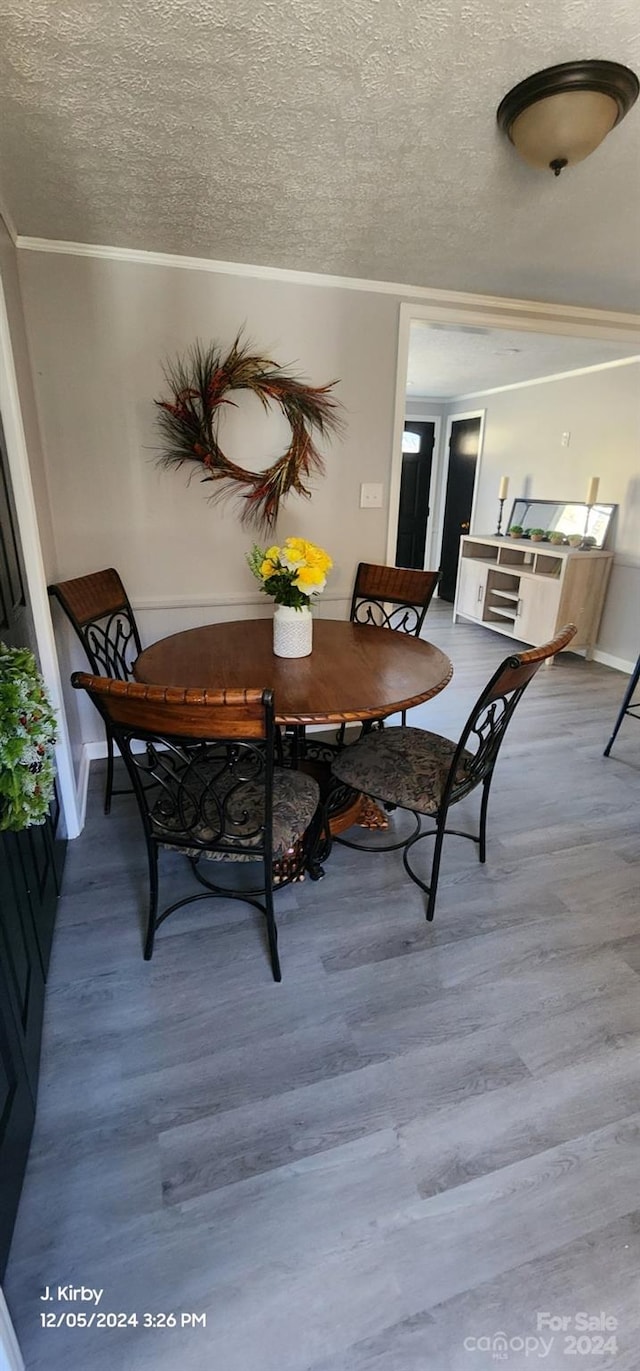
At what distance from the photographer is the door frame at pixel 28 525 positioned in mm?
1747

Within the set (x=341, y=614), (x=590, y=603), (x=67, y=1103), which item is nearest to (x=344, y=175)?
(x=341, y=614)

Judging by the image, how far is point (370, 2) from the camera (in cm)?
117

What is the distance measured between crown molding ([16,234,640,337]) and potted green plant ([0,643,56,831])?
2157 millimetres

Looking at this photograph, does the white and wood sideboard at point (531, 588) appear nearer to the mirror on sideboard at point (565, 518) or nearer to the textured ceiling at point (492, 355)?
the mirror on sideboard at point (565, 518)

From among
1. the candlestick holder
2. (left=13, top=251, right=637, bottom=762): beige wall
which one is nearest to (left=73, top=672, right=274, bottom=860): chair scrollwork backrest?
(left=13, top=251, right=637, bottom=762): beige wall

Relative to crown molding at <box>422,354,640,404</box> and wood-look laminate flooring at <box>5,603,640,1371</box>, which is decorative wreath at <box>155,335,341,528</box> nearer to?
wood-look laminate flooring at <box>5,603,640,1371</box>

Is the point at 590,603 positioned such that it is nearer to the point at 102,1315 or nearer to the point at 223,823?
the point at 223,823

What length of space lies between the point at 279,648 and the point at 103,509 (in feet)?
4.01

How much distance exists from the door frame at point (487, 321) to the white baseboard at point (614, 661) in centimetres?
217

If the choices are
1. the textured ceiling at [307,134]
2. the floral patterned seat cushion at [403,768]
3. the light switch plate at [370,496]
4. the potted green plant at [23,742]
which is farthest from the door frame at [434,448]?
the potted green plant at [23,742]

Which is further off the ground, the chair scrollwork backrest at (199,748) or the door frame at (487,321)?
the door frame at (487,321)

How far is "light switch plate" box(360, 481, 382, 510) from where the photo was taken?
3.08 meters

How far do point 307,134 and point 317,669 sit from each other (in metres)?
1.51

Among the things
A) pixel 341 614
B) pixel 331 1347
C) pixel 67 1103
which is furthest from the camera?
pixel 341 614
